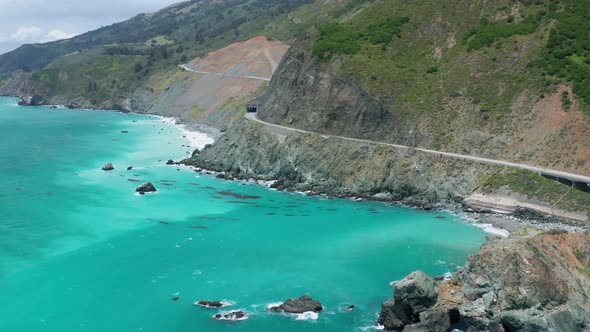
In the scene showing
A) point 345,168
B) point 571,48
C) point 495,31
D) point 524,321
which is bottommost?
point 524,321

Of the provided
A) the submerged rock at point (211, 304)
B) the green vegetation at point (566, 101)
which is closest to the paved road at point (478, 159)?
the green vegetation at point (566, 101)

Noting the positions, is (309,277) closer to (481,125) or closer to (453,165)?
(453,165)

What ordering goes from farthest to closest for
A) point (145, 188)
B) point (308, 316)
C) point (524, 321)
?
point (145, 188), point (308, 316), point (524, 321)

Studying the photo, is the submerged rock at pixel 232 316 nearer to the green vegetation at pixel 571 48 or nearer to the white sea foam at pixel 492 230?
the white sea foam at pixel 492 230

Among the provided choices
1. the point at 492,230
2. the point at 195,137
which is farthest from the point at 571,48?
the point at 195,137

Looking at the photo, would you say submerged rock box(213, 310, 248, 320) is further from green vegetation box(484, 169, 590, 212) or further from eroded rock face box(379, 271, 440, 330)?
green vegetation box(484, 169, 590, 212)

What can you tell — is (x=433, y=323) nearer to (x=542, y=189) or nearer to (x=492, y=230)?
(x=492, y=230)
